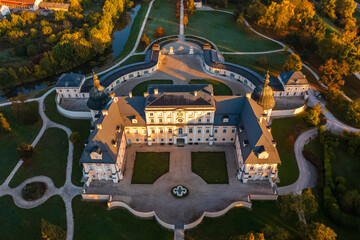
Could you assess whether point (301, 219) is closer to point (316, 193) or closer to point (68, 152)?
point (316, 193)

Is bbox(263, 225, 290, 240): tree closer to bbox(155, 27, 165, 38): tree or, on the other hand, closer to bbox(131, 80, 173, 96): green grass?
bbox(131, 80, 173, 96): green grass

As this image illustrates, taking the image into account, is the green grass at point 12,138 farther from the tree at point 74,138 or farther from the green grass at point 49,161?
the tree at point 74,138

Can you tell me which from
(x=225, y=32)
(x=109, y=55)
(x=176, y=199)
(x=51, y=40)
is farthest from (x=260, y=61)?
(x=51, y=40)

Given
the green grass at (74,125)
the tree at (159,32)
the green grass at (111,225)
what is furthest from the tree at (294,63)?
the green grass at (74,125)

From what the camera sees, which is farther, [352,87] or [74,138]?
[352,87]

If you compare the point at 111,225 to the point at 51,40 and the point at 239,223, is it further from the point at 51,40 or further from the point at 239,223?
the point at 51,40

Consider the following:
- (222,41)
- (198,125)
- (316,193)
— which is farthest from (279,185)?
(222,41)
